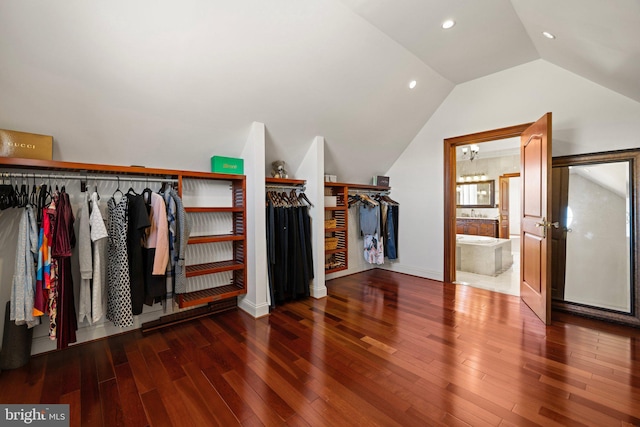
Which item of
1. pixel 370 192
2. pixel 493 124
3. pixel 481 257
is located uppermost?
pixel 493 124

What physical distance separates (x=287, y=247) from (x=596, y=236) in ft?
11.0

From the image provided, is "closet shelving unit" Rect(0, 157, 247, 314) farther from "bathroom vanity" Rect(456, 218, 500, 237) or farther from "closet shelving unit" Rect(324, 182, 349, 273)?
"bathroom vanity" Rect(456, 218, 500, 237)

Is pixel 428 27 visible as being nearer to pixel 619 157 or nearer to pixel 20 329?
pixel 619 157

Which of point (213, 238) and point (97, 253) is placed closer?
point (97, 253)

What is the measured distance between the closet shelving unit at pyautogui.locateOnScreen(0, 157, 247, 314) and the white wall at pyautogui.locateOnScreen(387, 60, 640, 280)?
2802 millimetres

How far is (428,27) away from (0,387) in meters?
4.31

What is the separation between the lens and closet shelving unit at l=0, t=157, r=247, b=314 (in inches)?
80.9

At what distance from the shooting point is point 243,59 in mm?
2270

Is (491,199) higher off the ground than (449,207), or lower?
higher

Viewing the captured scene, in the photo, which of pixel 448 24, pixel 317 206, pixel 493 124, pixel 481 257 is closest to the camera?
pixel 448 24

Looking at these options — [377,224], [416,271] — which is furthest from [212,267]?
[416,271]

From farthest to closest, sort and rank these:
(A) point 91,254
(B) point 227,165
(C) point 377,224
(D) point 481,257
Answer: (D) point 481,257, (C) point 377,224, (B) point 227,165, (A) point 91,254

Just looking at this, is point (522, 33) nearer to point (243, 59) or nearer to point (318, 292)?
point (243, 59)

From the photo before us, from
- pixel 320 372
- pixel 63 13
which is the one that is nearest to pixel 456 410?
pixel 320 372
